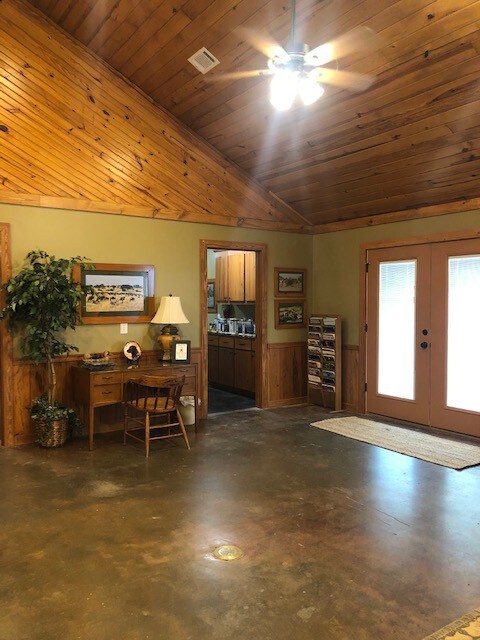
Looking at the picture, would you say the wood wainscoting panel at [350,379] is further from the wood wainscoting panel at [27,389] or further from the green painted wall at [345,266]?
the wood wainscoting panel at [27,389]

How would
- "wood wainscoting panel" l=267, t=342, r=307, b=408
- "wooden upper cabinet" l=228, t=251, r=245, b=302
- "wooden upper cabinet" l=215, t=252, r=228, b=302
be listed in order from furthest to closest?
"wooden upper cabinet" l=215, t=252, r=228, b=302 → "wooden upper cabinet" l=228, t=251, r=245, b=302 → "wood wainscoting panel" l=267, t=342, r=307, b=408

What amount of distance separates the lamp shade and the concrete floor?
1.40m

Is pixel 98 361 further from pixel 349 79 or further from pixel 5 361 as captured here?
pixel 349 79

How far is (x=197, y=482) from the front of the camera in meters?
4.05

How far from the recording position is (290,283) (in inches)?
277

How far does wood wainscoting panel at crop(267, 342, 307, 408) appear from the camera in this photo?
688 centimetres

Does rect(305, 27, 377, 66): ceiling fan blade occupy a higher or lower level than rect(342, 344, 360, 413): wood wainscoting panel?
higher

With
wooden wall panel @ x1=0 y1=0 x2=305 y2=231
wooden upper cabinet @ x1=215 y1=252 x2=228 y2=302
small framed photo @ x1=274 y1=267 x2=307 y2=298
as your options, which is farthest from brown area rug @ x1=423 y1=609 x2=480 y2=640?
wooden upper cabinet @ x1=215 y1=252 x2=228 y2=302

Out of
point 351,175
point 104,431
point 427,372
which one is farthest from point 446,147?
point 104,431

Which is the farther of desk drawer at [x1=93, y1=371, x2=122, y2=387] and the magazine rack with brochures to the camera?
the magazine rack with brochures

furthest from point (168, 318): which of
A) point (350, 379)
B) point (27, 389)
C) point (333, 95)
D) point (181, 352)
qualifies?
point (333, 95)

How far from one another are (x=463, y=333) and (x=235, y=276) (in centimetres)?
368

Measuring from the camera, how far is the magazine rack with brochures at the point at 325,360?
6555 mm

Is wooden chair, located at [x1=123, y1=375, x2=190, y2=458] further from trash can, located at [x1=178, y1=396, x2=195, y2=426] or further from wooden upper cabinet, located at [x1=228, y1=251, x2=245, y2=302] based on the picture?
wooden upper cabinet, located at [x1=228, y1=251, x2=245, y2=302]
